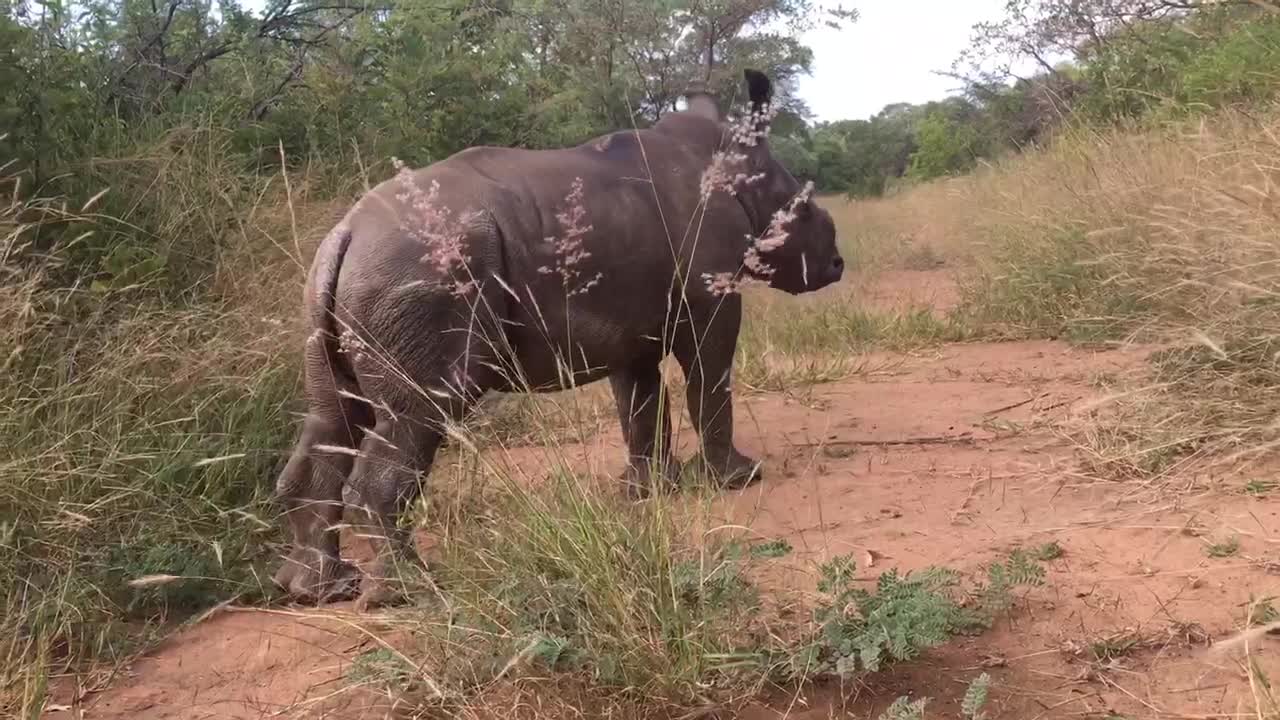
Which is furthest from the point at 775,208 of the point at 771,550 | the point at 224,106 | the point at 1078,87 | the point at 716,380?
the point at 1078,87

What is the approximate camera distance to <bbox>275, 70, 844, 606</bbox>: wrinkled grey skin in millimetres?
3092

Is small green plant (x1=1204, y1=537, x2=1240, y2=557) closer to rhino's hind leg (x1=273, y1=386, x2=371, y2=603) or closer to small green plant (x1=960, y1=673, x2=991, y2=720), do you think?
small green plant (x1=960, y1=673, x2=991, y2=720)

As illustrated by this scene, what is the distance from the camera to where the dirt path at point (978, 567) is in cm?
212

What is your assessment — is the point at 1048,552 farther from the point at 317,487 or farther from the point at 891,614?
the point at 317,487

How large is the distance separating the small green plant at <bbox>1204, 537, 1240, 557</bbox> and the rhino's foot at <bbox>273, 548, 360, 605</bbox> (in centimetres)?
248

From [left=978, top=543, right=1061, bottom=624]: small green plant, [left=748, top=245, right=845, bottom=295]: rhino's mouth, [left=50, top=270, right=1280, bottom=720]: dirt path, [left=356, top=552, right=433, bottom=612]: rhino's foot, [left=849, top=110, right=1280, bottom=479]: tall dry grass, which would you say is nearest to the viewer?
[left=50, top=270, right=1280, bottom=720]: dirt path

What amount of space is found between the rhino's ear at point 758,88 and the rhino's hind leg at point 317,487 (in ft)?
7.10

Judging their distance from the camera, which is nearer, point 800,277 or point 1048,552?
point 1048,552

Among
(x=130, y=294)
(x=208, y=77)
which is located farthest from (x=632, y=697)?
(x=208, y=77)

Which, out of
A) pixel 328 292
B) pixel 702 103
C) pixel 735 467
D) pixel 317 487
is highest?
pixel 702 103

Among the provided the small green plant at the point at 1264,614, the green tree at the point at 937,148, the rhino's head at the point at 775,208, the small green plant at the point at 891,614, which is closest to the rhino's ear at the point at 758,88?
A: the rhino's head at the point at 775,208

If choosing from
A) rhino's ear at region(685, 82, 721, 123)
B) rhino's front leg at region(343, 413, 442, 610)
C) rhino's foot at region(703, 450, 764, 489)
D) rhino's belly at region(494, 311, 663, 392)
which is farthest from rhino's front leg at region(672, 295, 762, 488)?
rhino's front leg at region(343, 413, 442, 610)

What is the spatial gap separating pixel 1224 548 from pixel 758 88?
2642 millimetres

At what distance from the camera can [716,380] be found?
4258mm
